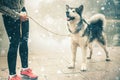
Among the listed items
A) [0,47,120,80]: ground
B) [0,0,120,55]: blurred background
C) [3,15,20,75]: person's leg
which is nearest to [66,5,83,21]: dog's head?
[0,47,120,80]: ground

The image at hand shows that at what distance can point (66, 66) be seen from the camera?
18.7 feet

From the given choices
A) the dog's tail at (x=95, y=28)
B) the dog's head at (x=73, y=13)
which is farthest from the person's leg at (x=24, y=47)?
the dog's tail at (x=95, y=28)

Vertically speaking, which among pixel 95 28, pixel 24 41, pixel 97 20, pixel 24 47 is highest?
pixel 97 20

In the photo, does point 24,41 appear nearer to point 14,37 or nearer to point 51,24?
point 14,37

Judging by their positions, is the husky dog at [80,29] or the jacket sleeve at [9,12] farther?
the husky dog at [80,29]

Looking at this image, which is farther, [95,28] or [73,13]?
[95,28]

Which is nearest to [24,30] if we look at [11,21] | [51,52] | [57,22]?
[11,21]

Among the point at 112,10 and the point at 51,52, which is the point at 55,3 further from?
the point at 112,10

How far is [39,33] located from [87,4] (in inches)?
69.9

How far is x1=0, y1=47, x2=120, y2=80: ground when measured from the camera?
5.11 meters

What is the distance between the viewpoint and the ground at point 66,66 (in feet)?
16.8

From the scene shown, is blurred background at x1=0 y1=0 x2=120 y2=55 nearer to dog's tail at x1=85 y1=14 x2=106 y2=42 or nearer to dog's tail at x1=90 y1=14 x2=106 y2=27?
dog's tail at x1=85 y1=14 x2=106 y2=42

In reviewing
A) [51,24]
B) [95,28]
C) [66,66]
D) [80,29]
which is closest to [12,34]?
[80,29]

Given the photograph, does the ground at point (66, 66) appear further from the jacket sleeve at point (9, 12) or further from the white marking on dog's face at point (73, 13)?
the jacket sleeve at point (9, 12)
